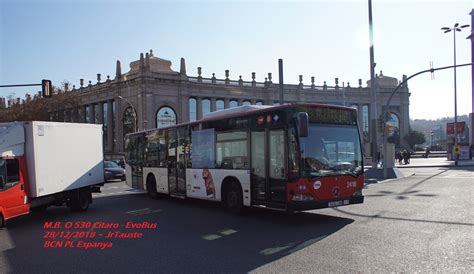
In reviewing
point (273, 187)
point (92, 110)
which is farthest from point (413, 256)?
point (92, 110)

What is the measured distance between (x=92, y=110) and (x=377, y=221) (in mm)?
85094

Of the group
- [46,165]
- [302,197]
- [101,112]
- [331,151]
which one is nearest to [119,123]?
[101,112]

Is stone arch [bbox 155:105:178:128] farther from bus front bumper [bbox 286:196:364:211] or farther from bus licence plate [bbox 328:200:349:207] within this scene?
bus front bumper [bbox 286:196:364:211]

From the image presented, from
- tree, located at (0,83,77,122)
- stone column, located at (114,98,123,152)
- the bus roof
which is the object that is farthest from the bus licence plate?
stone column, located at (114,98,123,152)

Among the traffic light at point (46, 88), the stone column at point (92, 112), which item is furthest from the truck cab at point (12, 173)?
the stone column at point (92, 112)

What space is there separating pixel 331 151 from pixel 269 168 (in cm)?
158

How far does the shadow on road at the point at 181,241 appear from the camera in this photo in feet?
23.3

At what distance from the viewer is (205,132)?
13797 millimetres

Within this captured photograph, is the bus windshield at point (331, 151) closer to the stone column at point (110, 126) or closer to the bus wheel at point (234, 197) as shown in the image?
the bus wheel at point (234, 197)

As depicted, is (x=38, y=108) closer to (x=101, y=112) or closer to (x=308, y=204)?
(x=101, y=112)

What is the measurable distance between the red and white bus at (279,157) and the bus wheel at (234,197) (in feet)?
0.09

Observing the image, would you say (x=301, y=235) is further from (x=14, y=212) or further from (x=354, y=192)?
(x=14, y=212)

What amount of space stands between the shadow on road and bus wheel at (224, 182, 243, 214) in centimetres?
25

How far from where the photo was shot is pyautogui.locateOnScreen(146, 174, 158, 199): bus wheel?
1744cm
